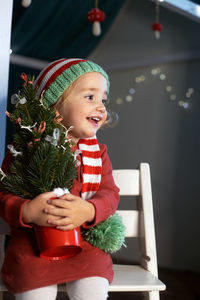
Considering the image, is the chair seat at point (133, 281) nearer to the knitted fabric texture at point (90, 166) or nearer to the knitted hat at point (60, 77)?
the knitted fabric texture at point (90, 166)

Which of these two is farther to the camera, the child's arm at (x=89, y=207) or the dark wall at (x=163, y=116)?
the dark wall at (x=163, y=116)

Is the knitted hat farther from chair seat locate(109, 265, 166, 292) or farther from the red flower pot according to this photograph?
chair seat locate(109, 265, 166, 292)

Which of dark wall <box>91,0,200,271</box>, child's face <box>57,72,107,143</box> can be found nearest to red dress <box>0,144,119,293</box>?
child's face <box>57,72,107,143</box>

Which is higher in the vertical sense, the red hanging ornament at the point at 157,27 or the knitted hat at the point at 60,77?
the red hanging ornament at the point at 157,27

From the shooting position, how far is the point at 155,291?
1.01m

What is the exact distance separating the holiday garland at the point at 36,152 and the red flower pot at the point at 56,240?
9 cm

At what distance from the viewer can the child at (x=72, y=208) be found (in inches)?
32.6

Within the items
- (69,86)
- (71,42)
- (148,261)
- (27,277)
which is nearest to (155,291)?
(148,261)

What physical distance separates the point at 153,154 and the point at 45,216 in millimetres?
1927

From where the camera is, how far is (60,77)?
1007 millimetres

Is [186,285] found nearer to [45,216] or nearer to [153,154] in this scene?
[153,154]

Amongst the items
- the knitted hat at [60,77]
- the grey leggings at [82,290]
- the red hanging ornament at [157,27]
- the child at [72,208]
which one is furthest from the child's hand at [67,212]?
the red hanging ornament at [157,27]

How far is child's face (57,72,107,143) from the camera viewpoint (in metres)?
1.00

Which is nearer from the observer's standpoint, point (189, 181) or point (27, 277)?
point (27, 277)
